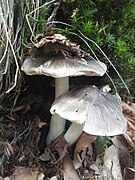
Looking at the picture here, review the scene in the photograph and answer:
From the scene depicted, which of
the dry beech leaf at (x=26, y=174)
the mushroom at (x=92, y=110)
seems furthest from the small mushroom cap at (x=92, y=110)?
the dry beech leaf at (x=26, y=174)

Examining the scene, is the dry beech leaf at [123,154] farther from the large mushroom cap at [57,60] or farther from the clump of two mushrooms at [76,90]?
the large mushroom cap at [57,60]

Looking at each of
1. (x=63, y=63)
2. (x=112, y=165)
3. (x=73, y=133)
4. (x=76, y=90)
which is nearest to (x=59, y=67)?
(x=63, y=63)

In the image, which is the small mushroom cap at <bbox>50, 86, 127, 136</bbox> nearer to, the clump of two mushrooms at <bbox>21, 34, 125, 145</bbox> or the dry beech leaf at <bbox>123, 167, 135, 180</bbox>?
the clump of two mushrooms at <bbox>21, 34, 125, 145</bbox>

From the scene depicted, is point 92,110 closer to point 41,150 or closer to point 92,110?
point 92,110

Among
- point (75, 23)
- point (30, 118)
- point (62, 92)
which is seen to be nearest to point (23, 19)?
point (75, 23)

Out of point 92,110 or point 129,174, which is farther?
point 129,174
